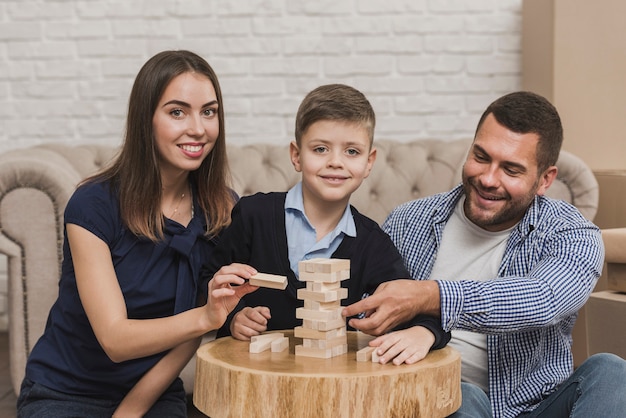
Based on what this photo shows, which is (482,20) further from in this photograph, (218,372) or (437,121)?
(218,372)

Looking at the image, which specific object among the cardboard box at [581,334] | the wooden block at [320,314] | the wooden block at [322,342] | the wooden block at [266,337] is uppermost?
the wooden block at [320,314]

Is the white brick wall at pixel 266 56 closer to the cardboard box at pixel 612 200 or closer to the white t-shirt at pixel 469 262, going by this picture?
the cardboard box at pixel 612 200

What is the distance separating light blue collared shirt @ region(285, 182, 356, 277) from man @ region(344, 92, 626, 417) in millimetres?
236

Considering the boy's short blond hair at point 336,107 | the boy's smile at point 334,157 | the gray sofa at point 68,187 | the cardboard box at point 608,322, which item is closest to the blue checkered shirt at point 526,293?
the boy's smile at point 334,157

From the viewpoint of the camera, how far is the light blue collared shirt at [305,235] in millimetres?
2084

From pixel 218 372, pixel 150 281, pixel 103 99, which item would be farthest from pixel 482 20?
pixel 218 372

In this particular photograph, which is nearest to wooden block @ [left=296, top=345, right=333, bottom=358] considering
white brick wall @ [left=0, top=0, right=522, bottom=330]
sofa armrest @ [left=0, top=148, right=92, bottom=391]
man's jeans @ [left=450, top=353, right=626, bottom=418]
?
man's jeans @ [left=450, top=353, right=626, bottom=418]

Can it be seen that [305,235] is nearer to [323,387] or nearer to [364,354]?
[364,354]

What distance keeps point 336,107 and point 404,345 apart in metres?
0.60

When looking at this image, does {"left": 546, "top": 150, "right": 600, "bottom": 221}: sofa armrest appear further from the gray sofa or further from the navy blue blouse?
the navy blue blouse

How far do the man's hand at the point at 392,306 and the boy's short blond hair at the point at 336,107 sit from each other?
411 mm

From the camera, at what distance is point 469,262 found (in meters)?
2.32

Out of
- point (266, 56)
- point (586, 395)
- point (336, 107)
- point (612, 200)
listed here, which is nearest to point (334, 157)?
point (336, 107)

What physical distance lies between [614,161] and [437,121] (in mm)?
854
